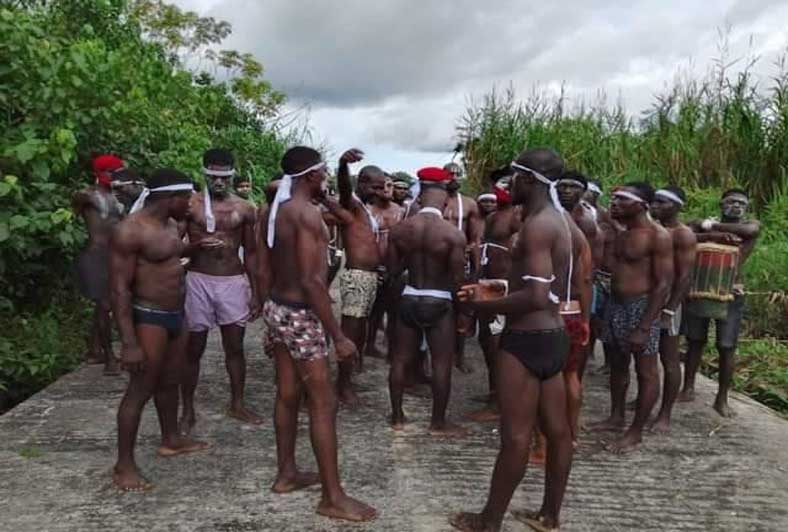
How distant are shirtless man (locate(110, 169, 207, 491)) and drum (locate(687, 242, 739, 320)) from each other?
12.2ft

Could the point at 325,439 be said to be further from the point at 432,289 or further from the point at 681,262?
the point at 681,262

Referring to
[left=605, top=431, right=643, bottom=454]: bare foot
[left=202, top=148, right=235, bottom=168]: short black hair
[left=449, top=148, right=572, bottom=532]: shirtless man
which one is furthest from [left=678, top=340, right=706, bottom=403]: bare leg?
[left=202, top=148, right=235, bottom=168]: short black hair

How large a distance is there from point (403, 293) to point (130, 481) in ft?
7.01

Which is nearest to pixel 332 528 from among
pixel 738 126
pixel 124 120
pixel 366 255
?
pixel 366 255

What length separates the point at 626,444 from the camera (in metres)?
5.18

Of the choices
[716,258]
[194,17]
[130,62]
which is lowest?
[716,258]

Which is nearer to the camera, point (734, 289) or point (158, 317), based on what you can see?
point (158, 317)

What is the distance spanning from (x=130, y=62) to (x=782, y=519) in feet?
24.2

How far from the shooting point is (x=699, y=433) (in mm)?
5594

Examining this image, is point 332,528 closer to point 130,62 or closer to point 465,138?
point 130,62

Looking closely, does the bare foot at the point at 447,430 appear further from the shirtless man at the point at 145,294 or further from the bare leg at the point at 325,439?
the shirtless man at the point at 145,294

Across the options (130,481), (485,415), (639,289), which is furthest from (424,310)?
(130,481)

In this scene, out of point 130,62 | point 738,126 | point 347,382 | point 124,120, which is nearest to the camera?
point 347,382

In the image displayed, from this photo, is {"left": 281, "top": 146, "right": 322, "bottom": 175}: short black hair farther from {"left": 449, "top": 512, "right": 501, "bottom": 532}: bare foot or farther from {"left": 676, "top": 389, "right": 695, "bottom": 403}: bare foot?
{"left": 676, "top": 389, "right": 695, "bottom": 403}: bare foot
